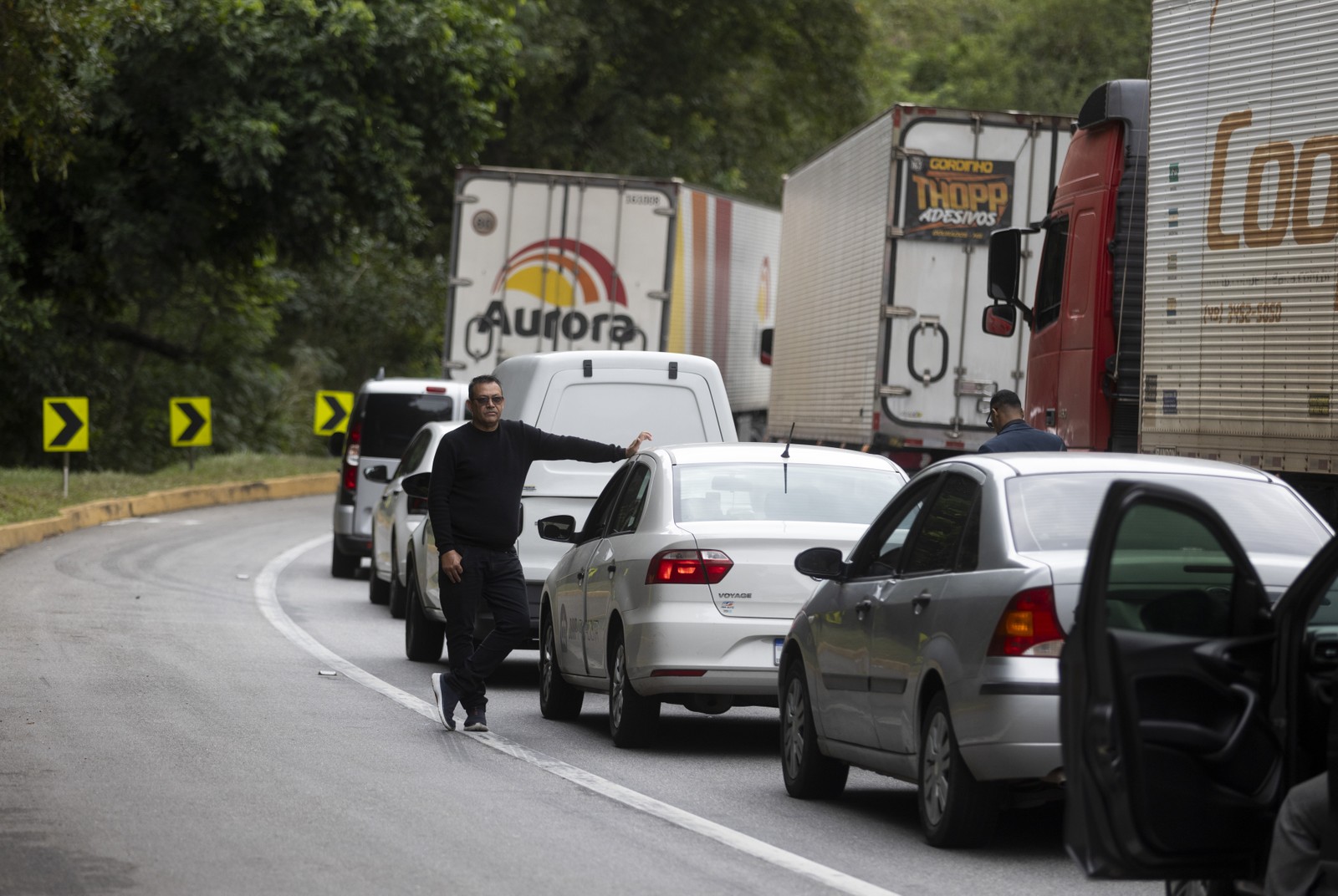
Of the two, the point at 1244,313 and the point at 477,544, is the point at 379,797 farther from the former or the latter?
the point at 1244,313

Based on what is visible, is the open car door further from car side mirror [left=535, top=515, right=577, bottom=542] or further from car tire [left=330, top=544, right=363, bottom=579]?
car tire [left=330, top=544, right=363, bottom=579]

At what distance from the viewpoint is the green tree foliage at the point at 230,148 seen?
30188 mm

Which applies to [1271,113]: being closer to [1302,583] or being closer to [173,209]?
[1302,583]

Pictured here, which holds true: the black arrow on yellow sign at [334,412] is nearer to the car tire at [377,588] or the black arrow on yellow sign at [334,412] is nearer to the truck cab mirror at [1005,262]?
the car tire at [377,588]

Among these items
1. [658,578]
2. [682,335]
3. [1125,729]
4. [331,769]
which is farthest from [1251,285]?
[682,335]

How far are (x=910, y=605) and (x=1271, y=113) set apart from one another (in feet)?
15.3

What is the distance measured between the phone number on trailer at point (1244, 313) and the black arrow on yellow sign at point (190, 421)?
77.0ft

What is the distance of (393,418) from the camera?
2109 cm

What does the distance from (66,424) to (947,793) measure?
21883 mm

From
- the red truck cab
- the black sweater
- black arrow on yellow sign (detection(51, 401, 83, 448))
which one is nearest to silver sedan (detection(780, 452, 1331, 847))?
the black sweater

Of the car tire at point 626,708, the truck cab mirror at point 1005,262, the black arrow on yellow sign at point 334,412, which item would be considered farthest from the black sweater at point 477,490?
the black arrow on yellow sign at point 334,412

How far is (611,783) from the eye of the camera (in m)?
9.20

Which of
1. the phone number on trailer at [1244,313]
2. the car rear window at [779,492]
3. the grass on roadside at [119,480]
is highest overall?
the phone number on trailer at [1244,313]

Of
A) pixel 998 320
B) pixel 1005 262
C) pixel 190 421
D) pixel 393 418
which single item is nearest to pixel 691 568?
pixel 1005 262
